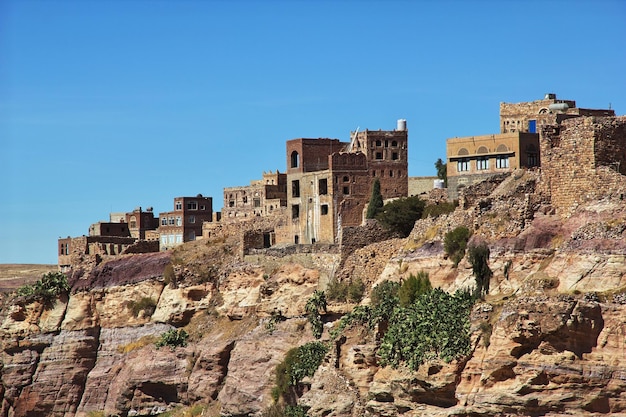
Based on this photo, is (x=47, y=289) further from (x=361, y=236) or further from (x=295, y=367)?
(x=295, y=367)

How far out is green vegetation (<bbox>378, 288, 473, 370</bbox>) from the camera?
52719mm

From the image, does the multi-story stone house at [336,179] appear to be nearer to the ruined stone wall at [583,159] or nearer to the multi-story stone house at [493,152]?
the multi-story stone house at [493,152]

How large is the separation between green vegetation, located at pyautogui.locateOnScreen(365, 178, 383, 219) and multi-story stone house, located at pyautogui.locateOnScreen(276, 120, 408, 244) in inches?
33.8

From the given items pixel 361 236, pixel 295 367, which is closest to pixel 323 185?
pixel 361 236

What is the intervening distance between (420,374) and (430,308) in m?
3.04

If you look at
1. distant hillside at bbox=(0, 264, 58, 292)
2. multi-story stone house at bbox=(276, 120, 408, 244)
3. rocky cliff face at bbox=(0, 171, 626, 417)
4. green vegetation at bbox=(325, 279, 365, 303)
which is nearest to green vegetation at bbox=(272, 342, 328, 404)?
rocky cliff face at bbox=(0, 171, 626, 417)

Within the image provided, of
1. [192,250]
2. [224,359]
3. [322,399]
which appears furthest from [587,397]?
[192,250]

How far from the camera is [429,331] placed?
54312 millimetres

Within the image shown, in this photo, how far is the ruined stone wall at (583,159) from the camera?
55656mm

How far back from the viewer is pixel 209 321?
261ft

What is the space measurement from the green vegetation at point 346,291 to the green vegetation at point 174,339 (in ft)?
41.1

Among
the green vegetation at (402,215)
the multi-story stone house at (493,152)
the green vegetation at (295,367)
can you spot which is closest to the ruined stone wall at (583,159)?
the multi-story stone house at (493,152)

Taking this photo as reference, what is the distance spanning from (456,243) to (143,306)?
30.4 metres

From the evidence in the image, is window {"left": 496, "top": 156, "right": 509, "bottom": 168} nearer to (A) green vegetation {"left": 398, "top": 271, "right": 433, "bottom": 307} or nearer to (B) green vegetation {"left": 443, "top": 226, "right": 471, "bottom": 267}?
(B) green vegetation {"left": 443, "top": 226, "right": 471, "bottom": 267}
